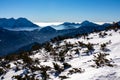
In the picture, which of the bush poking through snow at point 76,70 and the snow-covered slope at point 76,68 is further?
the bush poking through snow at point 76,70

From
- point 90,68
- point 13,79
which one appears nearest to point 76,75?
point 90,68

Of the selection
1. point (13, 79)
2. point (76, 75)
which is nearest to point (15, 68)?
point (13, 79)

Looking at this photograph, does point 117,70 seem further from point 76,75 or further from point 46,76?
point 46,76

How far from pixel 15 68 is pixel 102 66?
911 cm

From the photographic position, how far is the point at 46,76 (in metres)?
14.3

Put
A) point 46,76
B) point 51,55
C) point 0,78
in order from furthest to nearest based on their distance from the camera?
point 51,55, point 0,78, point 46,76

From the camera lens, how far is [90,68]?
1372cm

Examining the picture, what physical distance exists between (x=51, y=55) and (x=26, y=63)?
273 cm

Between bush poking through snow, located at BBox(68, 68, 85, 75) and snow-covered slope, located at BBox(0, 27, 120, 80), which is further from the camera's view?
bush poking through snow, located at BBox(68, 68, 85, 75)

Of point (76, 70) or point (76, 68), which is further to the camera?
point (76, 68)

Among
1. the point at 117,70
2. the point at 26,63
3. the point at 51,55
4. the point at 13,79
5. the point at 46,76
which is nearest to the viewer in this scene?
the point at 117,70

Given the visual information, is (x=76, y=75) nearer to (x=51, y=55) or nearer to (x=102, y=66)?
(x=102, y=66)

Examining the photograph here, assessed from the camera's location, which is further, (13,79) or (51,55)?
(51,55)

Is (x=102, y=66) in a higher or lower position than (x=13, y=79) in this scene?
higher
